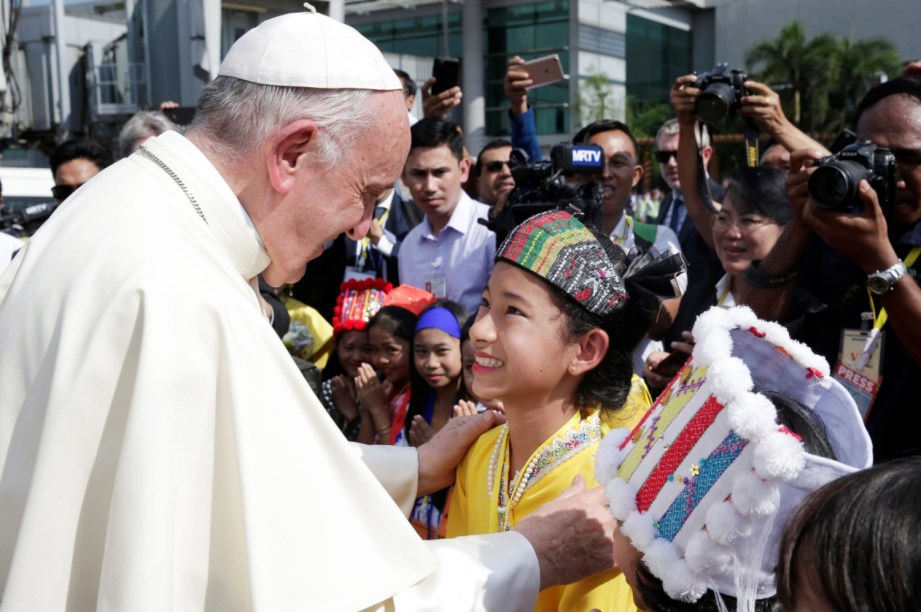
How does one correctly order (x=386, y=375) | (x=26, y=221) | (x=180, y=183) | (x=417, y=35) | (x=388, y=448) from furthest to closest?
(x=417, y=35), (x=26, y=221), (x=386, y=375), (x=388, y=448), (x=180, y=183)

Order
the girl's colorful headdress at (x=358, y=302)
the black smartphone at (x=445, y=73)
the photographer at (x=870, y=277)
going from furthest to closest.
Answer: the black smartphone at (x=445, y=73) < the girl's colorful headdress at (x=358, y=302) < the photographer at (x=870, y=277)

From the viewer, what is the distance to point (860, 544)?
1.31m

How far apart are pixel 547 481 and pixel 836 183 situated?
4.62ft

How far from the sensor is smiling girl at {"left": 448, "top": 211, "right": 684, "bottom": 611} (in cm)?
263

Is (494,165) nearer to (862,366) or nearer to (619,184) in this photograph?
(619,184)

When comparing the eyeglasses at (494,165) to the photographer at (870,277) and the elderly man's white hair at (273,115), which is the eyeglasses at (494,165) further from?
the elderly man's white hair at (273,115)

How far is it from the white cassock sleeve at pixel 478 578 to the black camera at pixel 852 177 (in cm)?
162

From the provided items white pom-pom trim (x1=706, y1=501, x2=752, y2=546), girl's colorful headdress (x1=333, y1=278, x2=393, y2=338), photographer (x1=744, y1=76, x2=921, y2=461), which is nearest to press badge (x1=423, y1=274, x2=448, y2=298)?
girl's colorful headdress (x1=333, y1=278, x2=393, y2=338)

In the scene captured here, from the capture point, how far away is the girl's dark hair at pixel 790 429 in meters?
1.71

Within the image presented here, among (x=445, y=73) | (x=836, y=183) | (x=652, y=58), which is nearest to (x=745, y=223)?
(x=836, y=183)

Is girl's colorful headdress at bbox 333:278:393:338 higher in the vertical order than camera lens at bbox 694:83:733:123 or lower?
lower

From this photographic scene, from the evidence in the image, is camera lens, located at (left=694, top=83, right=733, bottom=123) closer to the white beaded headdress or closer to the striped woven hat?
the striped woven hat

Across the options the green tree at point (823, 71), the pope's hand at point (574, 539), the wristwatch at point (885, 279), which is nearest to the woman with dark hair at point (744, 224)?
the wristwatch at point (885, 279)

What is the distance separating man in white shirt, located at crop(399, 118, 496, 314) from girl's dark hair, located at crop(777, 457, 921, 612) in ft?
13.0
